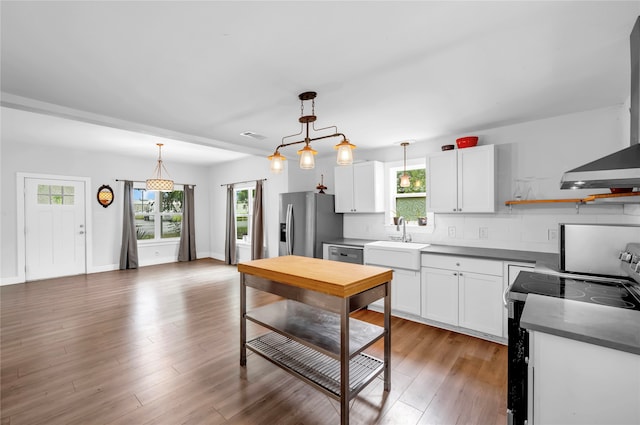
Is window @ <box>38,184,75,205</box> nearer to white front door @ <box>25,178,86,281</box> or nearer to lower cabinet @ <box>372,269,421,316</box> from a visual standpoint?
white front door @ <box>25,178,86,281</box>

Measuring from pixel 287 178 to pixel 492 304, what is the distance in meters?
3.88

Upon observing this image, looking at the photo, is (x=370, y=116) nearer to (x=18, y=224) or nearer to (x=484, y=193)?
(x=484, y=193)

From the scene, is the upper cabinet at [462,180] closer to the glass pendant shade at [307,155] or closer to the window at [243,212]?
the glass pendant shade at [307,155]

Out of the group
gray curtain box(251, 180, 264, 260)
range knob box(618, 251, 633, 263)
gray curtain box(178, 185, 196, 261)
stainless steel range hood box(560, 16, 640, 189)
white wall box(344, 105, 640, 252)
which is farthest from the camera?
gray curtain box(178, 185, 196, 261)

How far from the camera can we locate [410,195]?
429cm

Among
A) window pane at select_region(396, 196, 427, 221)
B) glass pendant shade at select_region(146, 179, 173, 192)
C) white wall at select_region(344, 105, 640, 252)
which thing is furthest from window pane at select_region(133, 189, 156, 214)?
white wall at select_region(344, 105, 640, 252)

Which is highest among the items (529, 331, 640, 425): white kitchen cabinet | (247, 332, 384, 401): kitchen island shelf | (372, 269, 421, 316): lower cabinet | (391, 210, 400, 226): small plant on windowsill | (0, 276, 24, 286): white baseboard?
(391, 210, 400, 226): small plant on windowsill

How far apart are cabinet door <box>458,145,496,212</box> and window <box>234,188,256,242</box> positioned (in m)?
4.58

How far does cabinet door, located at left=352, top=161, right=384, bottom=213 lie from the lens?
171 inches

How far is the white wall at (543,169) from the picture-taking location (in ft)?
9.46

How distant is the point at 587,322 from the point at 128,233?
24.8 feet

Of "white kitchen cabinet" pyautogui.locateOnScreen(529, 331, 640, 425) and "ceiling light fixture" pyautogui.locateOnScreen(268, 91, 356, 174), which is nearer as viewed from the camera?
"white kitchen cabinet" pyautogui.locateOnScreen(529, 331, 640, 425)

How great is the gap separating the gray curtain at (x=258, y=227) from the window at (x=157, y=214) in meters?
2.60

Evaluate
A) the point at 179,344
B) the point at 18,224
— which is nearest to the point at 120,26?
the point at 179,344
